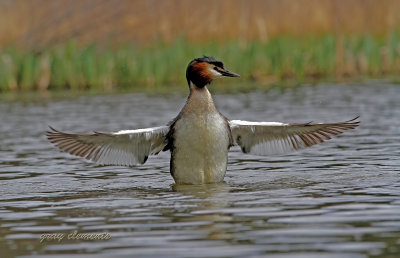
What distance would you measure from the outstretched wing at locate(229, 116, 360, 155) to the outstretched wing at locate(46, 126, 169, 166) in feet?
2.59

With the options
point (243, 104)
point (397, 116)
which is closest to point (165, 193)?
point (397, 116)

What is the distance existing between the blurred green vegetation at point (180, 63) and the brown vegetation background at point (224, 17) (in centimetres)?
206

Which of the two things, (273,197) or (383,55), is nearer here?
(273,197)

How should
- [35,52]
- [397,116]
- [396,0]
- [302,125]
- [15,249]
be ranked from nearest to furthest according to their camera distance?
[15,249], [302,125], [397,116], [35,52], [396,0]

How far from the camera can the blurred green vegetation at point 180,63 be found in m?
21.1

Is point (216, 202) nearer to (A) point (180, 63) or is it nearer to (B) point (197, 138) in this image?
(B) point (197, 138)

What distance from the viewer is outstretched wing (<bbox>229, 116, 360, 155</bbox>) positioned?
390 inches

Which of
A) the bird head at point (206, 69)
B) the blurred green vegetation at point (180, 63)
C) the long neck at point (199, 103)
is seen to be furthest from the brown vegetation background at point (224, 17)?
the long neck at point (199, 103)

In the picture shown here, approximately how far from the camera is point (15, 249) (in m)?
6.55

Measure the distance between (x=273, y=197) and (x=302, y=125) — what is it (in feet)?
5.34

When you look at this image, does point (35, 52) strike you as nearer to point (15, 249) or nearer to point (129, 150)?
point (129, 150)

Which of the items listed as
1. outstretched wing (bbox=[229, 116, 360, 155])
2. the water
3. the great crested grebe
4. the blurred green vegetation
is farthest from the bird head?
the blurred green vegetation

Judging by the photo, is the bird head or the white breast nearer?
the white breast

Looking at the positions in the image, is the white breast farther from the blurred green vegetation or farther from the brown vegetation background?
the brown vegetation background
